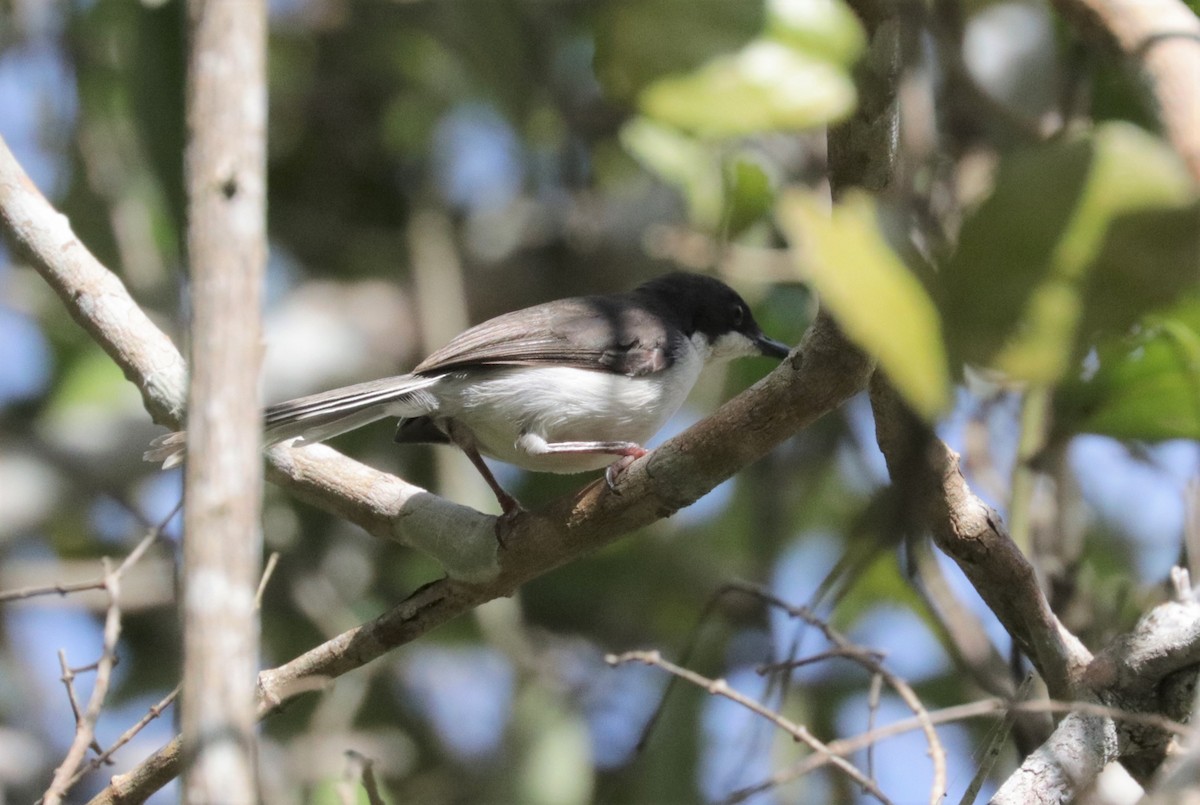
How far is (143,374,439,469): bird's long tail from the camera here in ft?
11.7

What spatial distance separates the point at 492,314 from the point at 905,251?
542 centimetres

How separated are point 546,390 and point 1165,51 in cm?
285

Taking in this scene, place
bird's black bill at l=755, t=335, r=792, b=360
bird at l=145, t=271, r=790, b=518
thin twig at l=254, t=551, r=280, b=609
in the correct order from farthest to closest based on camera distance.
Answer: bird's black bill at l=755, t=335, r=792, b=360, bird at l=145, t=271, r=790, b=518, thin twig at l=254, t=551, r=280, b=609

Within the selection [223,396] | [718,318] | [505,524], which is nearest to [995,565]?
[505,524]

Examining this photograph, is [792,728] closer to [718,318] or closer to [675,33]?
[675,33]

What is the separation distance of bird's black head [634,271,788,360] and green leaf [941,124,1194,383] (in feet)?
11.6

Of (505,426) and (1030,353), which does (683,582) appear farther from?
(1030,353)

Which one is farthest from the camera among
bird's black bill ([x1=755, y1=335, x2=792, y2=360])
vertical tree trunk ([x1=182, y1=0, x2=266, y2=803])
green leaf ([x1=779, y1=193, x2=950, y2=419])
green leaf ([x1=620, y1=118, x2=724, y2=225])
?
bird's black bill ([x1=755, y1=335, x2=792, y2=360])

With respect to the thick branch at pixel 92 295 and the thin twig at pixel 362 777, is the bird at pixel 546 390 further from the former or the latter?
the thin twig at pixel 362 777

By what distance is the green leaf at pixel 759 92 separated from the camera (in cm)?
225

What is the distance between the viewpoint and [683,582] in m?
5.97

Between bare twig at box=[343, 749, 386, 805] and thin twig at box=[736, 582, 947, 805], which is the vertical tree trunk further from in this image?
thin twig at box=[736, 582, 947, 805]

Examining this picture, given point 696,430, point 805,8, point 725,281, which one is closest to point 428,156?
point 725,281

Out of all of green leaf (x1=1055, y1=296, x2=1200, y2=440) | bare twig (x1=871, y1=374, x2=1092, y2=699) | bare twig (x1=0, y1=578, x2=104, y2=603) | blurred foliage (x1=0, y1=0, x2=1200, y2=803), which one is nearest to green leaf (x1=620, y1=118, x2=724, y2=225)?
blurred foliage (x1=0, y1=0, x2=1200, y2=803)
